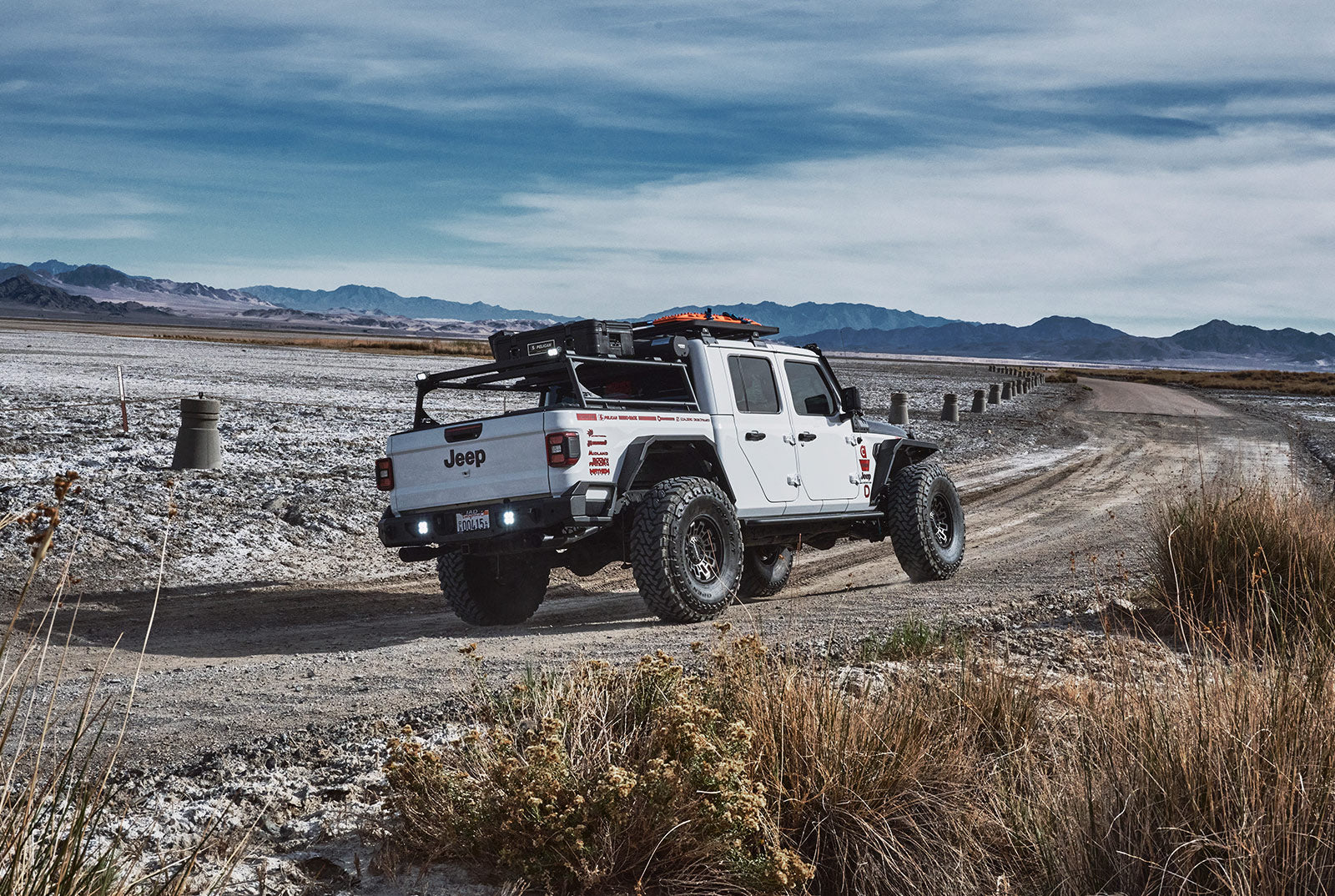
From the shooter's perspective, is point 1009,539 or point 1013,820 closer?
point 1013,820

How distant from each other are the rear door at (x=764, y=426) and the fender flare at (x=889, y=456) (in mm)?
1224

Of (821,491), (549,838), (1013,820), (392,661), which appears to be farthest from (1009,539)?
(549,838)

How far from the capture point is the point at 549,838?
3648mm

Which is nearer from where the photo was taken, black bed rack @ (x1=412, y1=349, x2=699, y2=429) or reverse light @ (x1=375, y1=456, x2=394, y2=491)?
black bed rack @ (x1=412, y1=349, x2=699, y2=429)

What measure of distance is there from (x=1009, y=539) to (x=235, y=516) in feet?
28.5

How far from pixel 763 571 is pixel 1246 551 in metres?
3.97

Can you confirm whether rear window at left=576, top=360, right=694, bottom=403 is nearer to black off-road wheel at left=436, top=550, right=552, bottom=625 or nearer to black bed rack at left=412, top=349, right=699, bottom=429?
black bed rack at left=412, top=349, right=699, bottom=429

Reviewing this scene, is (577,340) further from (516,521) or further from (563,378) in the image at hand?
(516,521)

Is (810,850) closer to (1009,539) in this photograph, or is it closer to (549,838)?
(549,838)

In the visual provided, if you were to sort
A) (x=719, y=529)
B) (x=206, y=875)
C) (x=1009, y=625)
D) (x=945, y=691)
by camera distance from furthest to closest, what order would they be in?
(x=719, y=529)
(x=1009, y=625)
(x=945, y=691)
(x=206, y=875)

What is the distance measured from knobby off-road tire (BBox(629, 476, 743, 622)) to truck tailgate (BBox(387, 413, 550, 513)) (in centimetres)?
80

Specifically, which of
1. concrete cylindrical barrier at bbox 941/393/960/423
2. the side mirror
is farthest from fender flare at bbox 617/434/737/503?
concrete cylindrical barrier at bbox 941/393/960/423

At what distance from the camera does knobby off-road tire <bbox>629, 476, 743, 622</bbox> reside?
24.2 feet

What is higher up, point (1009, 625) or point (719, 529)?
point (719, 529)
